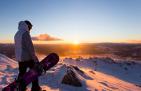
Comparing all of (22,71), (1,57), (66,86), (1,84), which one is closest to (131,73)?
(1,57)

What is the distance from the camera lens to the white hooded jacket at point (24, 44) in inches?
296

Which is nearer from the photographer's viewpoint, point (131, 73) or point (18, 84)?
point (18, 84)

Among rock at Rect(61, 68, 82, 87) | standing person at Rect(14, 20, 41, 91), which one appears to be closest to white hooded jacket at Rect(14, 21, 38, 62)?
standing person at Rect(14, 20, 41, 91)

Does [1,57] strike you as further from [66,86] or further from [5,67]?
[66,86]

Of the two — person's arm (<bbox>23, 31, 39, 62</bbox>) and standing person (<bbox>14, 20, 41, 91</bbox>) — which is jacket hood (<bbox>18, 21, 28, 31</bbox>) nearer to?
standing person (<bbox>14, 20, 41, 91</bbox>)

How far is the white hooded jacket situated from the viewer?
24.7ft

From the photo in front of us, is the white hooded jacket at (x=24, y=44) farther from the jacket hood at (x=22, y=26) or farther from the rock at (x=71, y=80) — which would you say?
the rock at (x=71, y=80)

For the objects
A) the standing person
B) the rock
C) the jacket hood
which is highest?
the jacket hood

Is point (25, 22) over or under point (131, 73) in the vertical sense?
over

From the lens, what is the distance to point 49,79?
42.0 ft

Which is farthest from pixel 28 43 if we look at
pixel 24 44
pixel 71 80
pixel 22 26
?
pixel 71 80

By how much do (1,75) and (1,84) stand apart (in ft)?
5.86

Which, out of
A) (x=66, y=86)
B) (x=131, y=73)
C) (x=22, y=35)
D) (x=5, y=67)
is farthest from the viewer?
(x=131, y=73)

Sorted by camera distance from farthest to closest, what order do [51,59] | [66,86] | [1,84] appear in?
[66,86] < [1,84] < [51,59]
